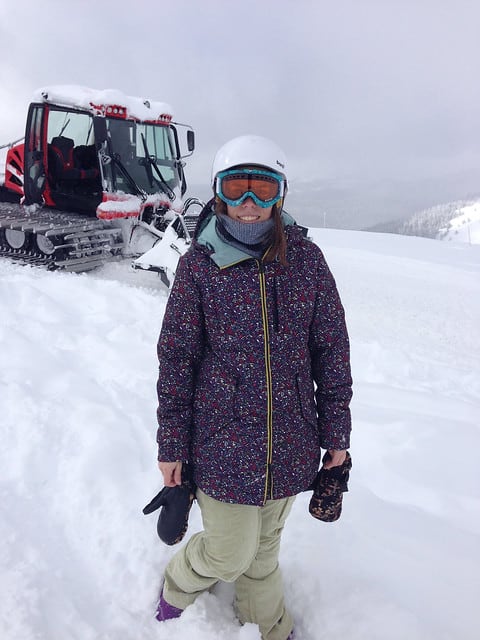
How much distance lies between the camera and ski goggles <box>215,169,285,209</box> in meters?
1.66

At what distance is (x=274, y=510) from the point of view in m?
1.83

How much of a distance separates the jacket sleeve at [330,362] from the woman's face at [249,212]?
0.27 meters

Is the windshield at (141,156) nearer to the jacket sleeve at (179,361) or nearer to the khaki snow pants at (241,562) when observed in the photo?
the jacket sleeve at (179,361)

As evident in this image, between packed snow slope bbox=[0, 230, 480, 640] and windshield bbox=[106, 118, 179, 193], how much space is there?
160 inches

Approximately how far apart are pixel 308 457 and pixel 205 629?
891 mm

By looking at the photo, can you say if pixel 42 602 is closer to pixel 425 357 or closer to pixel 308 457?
pixel 308 457

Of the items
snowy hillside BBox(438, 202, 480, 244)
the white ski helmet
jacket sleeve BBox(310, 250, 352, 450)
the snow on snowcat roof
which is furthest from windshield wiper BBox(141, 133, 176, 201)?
snowy hillside BBox(438, 202, 480, 244)

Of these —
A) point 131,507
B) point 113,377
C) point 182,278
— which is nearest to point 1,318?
point 113,377

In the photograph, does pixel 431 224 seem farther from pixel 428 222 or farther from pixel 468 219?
pixel 468 219

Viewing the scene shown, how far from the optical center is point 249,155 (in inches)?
65.9

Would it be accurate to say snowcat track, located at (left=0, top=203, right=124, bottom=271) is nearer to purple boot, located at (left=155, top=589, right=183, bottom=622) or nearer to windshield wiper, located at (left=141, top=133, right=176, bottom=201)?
windshield wiper, located at (left=141, top=133, right=176, bottom=201)

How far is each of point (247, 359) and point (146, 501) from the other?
1.41 metres

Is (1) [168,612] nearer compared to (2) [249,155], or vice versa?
(2) [249,155]

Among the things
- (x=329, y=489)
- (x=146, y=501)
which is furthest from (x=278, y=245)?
(x=146, y=501)
